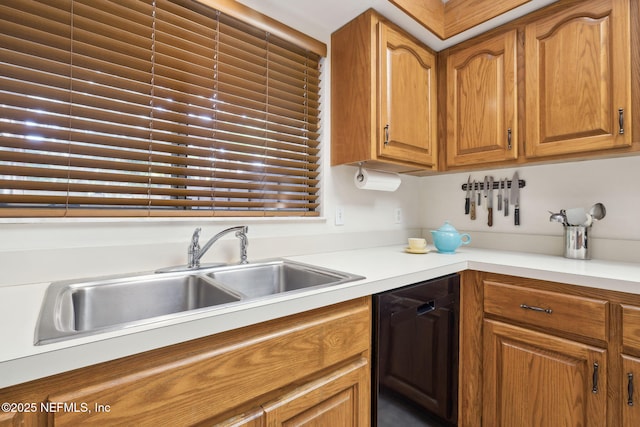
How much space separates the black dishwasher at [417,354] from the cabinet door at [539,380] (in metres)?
0.15

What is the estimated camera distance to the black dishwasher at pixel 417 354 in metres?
1.03

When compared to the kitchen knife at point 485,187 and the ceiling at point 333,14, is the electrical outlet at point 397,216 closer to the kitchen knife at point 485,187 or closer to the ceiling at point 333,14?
the kitchen knife at point 485,187

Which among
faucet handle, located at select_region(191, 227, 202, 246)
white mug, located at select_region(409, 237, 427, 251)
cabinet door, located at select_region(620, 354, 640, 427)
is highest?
faucet handle, located at select_region(191, 227, 202, 246)

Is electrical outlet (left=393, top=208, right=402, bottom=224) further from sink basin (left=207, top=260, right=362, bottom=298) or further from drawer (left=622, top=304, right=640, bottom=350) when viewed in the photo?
drawer (left=622, top=304, right=640, bottom=350)

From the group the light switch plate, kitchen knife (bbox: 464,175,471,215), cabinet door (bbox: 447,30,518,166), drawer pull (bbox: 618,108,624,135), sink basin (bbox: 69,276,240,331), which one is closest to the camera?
sink basin (bbox: 69,276,240,331)

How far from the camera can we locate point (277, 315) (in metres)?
0.78

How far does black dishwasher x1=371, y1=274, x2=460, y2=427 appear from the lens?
40.6 inches

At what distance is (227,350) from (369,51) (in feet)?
4.77

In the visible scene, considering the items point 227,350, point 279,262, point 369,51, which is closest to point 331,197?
point 279,262

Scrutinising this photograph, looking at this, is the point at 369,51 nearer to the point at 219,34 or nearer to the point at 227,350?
the point at 219,34

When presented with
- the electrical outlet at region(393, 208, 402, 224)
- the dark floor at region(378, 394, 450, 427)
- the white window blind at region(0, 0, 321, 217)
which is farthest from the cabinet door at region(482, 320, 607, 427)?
the white window blind at region(0, 0, 321, 217)

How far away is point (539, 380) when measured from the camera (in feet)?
3.89

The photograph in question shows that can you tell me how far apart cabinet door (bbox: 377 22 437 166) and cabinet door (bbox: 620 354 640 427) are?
118 centimetres

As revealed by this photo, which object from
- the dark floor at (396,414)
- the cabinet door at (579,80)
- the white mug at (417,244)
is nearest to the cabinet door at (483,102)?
the cabinet door at (579,80)
